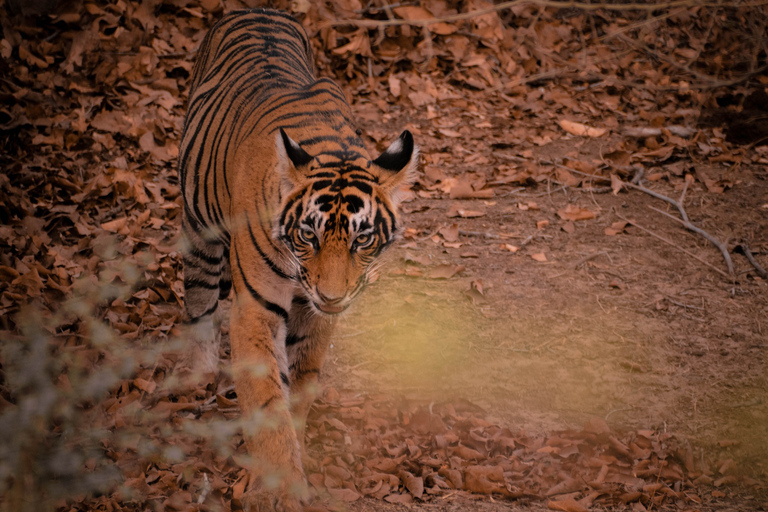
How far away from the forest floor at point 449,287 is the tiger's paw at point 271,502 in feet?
0.52

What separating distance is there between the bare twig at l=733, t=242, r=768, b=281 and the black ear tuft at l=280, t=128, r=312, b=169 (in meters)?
3.85

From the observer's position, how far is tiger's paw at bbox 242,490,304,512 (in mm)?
2734

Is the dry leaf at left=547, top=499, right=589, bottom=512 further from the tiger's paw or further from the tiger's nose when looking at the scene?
the tiger's nose

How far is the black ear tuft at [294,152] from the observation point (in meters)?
2.75

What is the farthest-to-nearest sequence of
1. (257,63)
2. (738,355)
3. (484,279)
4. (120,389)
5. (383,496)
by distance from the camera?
(484,279), (738,355), (257,63), (120,389), (383,496)

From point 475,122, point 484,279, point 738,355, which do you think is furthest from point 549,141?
point 738,355

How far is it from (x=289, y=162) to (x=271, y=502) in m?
1.48

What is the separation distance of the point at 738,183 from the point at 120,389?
561 centimetres

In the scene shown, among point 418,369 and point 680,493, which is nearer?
point 680,493

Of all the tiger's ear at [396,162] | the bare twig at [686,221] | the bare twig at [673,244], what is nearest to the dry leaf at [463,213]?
the bare twig at [673,244]

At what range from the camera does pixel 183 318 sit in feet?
13.6

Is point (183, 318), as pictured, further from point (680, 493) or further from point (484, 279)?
point (680, 493)

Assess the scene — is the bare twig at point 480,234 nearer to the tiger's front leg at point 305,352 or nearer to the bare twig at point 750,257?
the bare twig at point 750,257

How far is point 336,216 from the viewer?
277 centimetres
